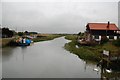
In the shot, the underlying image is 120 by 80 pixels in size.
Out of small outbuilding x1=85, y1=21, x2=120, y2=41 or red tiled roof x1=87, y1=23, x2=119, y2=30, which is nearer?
small outbuilding x1=85, y1=21, x2=120, y2=41

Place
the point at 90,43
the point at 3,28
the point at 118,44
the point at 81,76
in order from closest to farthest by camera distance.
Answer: the point at 81,76
the point at 118,44
the point at 90,43
the point at 3,28

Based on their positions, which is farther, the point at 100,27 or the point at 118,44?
the point at 100,27

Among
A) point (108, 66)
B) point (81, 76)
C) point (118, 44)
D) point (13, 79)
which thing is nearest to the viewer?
point (13, 79)

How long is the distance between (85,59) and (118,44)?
25.2 ft

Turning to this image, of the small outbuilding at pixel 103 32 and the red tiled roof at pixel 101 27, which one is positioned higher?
the red tiled roof at pixel 101 27

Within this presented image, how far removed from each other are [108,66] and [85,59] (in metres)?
5.58

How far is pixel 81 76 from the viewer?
48.3 feet

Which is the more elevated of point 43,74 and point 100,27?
point 100,27

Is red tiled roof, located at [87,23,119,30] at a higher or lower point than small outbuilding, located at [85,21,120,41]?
higher

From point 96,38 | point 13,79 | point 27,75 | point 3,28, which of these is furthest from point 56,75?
point 3,28

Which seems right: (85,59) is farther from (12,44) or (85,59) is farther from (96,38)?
(12,44)

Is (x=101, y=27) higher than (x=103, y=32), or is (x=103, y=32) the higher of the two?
(x=101, y=27)

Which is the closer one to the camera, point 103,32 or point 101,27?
point 103,32

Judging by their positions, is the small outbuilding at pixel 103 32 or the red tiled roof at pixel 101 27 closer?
the small outbuilding at pixel 103 32
